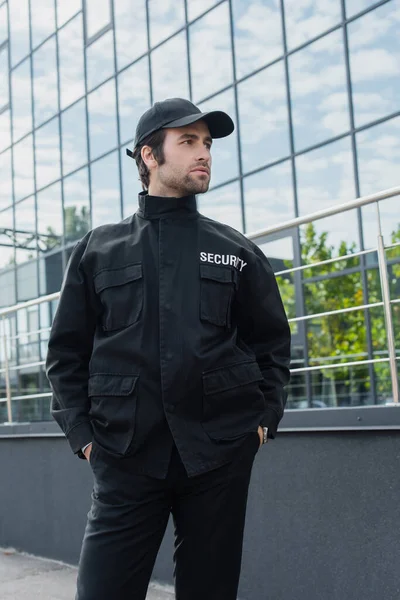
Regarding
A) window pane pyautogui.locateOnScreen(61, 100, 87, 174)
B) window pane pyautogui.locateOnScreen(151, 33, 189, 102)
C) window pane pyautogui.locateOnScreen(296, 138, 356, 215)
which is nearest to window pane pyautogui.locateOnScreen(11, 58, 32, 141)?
window pane pyautogui.locateOnScreen(61, 100, 87, 174)

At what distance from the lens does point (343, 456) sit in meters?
3.89

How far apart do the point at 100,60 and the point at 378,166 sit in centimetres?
884

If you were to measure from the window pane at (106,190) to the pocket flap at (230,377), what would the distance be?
16.1 meters

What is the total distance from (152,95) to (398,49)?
20.4 ft

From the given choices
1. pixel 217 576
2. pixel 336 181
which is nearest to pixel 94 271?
pixel 217 576

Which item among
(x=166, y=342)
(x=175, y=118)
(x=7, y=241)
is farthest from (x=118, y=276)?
(x=7, y=241)

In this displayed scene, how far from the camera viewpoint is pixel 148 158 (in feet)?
9.12

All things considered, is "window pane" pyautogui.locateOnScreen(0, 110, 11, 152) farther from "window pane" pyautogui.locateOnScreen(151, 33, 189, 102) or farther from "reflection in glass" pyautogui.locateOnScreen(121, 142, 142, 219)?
"window pane" pyautogui.locateOnScreen(151, 33, 189, 102)

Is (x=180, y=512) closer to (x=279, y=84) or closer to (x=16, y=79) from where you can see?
(x=279, y=84)

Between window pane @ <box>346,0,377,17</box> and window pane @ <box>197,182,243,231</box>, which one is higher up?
window pane @ <box>346,0,377,17</box>

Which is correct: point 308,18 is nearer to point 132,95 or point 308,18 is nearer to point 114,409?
point 132,95

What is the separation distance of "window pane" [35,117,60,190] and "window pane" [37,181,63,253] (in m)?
0.31

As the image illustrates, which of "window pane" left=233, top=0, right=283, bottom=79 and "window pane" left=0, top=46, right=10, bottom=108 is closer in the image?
"window pane" left=233, top=0, right=283, bottom=79

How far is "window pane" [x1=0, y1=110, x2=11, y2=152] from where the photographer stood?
22.9m
